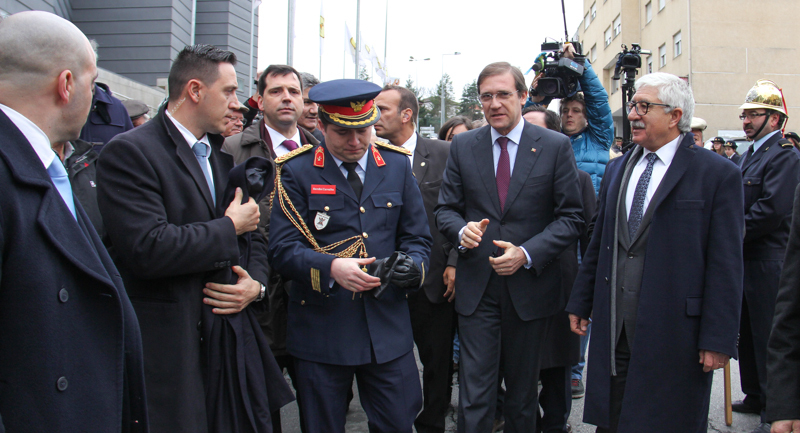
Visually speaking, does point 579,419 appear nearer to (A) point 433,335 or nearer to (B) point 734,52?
(A) point 433,335

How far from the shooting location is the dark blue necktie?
2.81 m

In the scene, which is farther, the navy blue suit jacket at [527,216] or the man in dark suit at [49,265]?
the navy blue suit jacket at [527,216]

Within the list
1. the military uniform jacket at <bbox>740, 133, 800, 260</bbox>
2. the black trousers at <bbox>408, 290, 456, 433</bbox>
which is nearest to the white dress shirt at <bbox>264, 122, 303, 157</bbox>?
the black trousers at <bbox>408, 290, 456, 433</bbox>

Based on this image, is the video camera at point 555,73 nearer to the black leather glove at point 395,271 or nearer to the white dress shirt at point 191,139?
the black leather glove at point 395,271

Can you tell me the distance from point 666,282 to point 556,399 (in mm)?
1098

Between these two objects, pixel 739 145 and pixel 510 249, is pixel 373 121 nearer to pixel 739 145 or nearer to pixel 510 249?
pixel 510 249

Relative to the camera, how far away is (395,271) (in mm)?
2443

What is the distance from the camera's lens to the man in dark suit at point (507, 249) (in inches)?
119

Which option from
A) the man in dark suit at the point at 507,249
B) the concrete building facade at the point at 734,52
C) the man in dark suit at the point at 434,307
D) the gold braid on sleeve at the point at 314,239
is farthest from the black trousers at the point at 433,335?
the concrete building facade at the point at 734,52

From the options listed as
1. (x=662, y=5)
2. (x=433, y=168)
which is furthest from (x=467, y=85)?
(x=433, y=168)

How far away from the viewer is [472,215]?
10.6 ft

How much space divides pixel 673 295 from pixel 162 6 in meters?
27.2

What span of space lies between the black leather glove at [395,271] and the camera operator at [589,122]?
7.90 ft

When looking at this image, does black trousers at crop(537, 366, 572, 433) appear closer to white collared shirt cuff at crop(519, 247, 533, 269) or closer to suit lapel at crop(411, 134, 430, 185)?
white collared shirt cuff at crop(519, 247, 533, 269)
